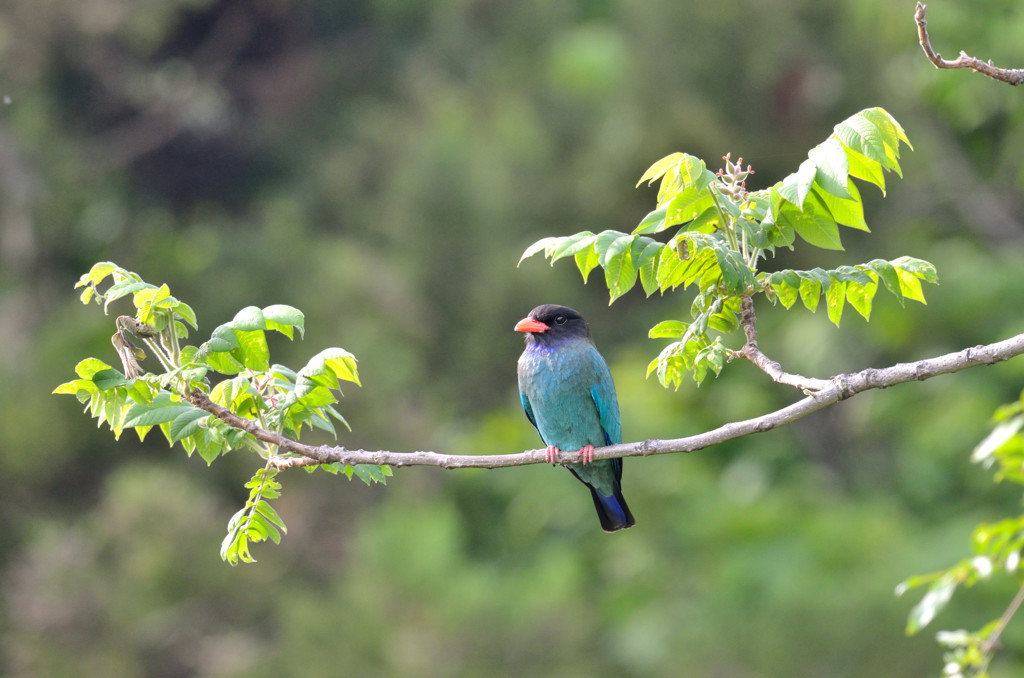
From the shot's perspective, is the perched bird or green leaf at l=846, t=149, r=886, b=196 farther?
the perched bird

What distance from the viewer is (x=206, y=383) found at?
10.8 feet

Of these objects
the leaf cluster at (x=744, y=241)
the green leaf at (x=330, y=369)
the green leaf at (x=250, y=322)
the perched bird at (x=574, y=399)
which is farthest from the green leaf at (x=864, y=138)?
the perched bird at (x=574, y=399)

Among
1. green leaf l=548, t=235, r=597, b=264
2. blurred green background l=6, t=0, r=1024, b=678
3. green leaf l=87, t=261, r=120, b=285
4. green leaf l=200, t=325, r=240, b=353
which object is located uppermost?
blurred green background l=6, t=0, r=1024, b=678

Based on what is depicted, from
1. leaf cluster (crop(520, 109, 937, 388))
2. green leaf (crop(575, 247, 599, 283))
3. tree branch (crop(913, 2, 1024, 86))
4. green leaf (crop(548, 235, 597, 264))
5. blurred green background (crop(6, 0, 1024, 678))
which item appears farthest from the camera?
blurred green background (crop(6, 0, 1024, 678))

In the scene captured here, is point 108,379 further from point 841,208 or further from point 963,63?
point 963,63

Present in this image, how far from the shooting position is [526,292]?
51.1 feet

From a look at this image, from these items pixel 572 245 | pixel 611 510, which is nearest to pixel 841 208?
pixel 572 245

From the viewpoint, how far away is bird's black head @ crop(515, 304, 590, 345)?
5182mm

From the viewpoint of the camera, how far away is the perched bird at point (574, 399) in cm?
504

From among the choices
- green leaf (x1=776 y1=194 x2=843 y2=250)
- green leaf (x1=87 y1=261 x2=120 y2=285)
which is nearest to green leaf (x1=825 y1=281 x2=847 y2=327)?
green leaf (x1=776 y1=194 x2=843 y2=250)

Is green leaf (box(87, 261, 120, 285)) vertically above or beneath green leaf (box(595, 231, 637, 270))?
beneath

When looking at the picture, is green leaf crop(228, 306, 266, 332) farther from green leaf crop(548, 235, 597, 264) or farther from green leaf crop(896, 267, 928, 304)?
green leaf crop(896, 267, 928, 304)

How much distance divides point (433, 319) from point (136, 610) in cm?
546

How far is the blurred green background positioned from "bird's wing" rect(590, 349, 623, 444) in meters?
7.54
